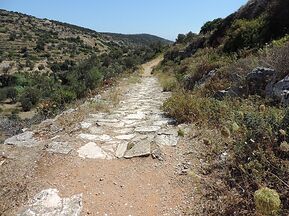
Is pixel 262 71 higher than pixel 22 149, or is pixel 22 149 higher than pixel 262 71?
pixel 262 71

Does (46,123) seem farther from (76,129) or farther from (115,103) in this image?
(115,103)

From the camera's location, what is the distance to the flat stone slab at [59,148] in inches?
204

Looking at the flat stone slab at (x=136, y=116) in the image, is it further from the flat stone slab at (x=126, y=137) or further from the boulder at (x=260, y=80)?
the boulder at (x=260, y=80)

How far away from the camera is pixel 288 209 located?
313 centimetres

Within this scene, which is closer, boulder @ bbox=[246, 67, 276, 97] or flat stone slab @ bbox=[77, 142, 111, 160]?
flat stone slab @ bbox=[77, 142, 111, 160]

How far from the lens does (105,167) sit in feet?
15.6

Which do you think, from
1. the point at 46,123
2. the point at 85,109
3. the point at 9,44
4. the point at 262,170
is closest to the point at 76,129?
the point at 46,123

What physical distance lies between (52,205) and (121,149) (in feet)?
5.83

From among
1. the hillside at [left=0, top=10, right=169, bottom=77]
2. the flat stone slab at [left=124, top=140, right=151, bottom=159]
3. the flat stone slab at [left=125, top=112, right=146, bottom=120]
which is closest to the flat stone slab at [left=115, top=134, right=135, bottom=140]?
the flat stone slab at [left=124, top=140, right=151, bottom=159]

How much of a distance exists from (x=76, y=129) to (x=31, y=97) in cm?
2082

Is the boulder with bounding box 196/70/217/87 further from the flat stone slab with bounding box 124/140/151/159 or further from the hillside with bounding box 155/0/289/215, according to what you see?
the flat stone slab with bounding box 124/140/151/159

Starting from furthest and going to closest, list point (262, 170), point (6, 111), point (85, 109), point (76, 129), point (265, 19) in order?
point (6, 111) < point (265, 19) < point (85, 109) < point (76, 129) < point (262, 170)

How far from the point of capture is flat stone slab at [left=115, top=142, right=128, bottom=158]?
5188 millimetres

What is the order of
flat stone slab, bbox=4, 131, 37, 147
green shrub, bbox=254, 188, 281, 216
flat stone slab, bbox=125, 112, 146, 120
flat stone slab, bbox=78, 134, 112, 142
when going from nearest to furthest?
green shrub, bbox=254, 188, 281, 216
flat stone slab, bbox=4, 131, 37, 147
flat stone slab, bbox=78, 134, 112, 142
flat stone slab, bbox=125, 112, 146, 120
